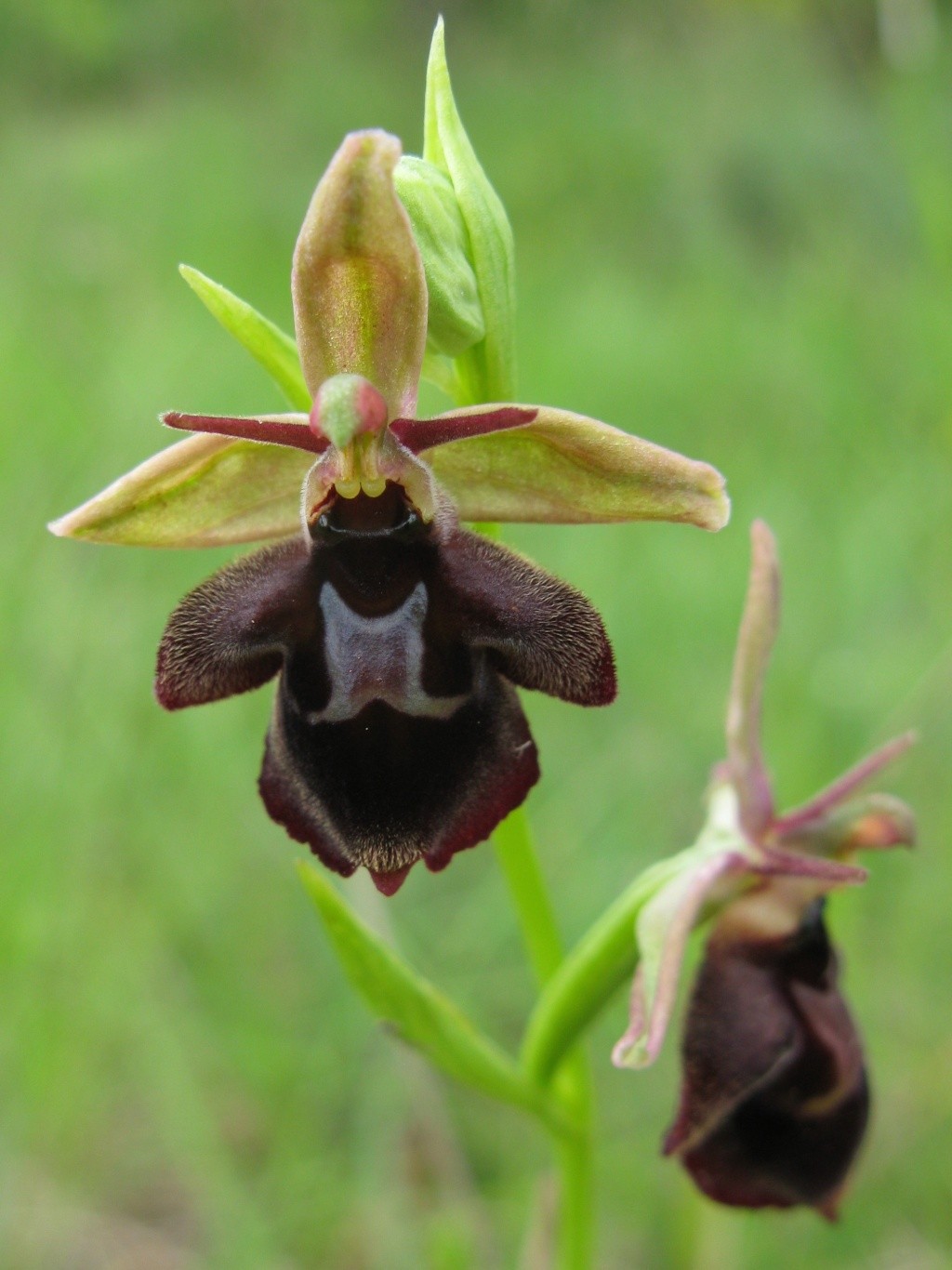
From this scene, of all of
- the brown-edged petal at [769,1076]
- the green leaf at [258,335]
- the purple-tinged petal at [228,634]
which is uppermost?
the green leaf at [258,335]

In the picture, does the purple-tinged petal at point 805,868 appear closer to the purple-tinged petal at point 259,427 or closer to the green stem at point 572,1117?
the green stem at point 572,1117

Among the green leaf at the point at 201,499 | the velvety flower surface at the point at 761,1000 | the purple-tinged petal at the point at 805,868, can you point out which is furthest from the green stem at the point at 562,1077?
the green leaf at the point at 201,499

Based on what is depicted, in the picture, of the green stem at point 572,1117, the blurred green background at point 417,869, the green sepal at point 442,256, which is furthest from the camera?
the blurred green background at point 417,869

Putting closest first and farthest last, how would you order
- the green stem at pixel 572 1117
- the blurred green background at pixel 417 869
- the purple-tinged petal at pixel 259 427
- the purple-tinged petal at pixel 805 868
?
the purple-tinged petal at pixel 259 427 < the purple-tinged petal at pixel 805 868 < the green stem at pixel 572 1117 < the blurred green background at pixel 417 869

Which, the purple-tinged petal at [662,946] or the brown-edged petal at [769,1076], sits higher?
the purple-tinged petal at [662,946]

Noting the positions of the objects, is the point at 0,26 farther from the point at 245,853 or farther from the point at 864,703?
the point at 864,703

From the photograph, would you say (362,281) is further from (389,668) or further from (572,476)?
(389,668)

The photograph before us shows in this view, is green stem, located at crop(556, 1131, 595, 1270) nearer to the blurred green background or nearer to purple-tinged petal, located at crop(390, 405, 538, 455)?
the blurred green background

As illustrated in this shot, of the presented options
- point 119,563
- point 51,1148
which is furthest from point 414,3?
point 51,1148

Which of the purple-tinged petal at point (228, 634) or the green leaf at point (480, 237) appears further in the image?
the green leaf at point (480, 237)
